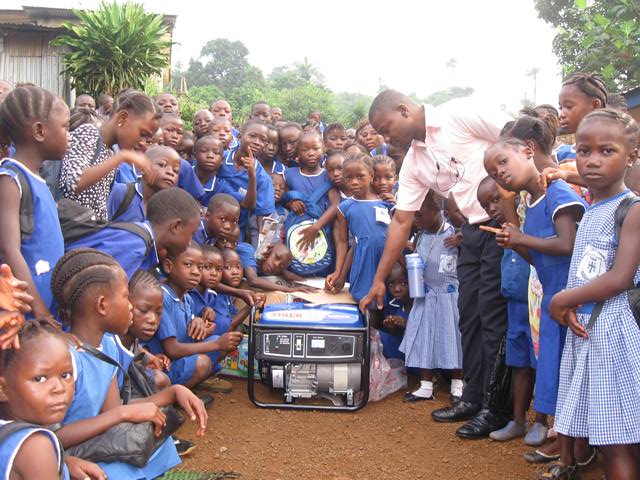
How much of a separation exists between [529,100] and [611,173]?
64451 mm

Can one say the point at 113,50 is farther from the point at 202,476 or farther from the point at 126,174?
the point at 202,476

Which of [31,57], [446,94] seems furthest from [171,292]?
[446,94]

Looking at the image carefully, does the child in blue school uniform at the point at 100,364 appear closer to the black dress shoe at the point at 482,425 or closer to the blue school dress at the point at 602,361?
the blue school dress at the point at 602,361

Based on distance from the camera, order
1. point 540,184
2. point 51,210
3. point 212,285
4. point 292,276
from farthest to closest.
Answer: point 292,276
point 212,285
point 540,184
point 51,210

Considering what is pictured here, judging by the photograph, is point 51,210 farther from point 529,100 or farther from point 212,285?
point 529,100

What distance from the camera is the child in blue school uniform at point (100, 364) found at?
2.39 meters

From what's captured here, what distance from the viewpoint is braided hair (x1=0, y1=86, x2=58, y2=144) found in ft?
9.19

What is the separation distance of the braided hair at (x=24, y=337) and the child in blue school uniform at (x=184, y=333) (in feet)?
5.58

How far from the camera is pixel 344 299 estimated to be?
471cm

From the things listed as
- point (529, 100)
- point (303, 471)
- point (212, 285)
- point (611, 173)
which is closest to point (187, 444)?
point (303, 471)

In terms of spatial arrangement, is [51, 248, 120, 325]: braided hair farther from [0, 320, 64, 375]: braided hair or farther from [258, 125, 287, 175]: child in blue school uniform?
[258, 125, 287, 175]: child in blue school uniform

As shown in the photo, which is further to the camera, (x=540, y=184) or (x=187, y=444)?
(x=187, y=444)

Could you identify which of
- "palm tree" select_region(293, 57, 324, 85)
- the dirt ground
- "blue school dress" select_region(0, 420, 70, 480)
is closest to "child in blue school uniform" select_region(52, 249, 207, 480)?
"blue school dress" select_region(0, 420, 70, 480)

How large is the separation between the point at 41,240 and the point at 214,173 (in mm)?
2800
